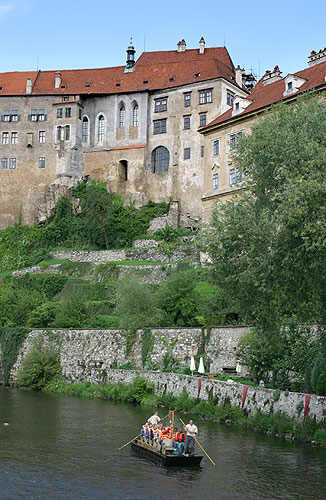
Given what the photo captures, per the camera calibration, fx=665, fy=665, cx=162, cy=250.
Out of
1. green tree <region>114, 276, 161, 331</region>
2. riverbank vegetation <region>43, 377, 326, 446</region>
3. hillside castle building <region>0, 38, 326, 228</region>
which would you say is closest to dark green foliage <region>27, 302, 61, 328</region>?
riverbank vegetation <region>43, 377, 326, 446</region>

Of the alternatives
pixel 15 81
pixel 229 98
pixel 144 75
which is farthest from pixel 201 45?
pixel 15 81

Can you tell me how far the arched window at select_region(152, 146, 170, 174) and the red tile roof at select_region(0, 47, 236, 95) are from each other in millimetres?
6658

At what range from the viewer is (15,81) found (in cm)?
7662

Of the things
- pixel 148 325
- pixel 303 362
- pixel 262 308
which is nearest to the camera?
pixel 262 308

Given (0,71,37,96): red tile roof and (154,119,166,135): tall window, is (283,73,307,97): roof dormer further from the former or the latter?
(0,71,37,96): red tile roof

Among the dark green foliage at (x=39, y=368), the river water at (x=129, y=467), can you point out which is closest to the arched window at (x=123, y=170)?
the dark green foliage at (x=39, y=368)

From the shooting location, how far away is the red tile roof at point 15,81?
2933 inches

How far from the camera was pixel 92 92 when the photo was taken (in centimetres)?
7256

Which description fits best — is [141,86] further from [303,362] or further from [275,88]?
[303,362]

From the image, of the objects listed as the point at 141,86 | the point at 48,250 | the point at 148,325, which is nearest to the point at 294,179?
the point at 148,325

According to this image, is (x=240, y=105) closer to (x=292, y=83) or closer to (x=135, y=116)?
(x=292, y=83)

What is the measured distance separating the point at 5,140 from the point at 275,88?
34.9m

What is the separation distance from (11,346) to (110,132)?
33.6m

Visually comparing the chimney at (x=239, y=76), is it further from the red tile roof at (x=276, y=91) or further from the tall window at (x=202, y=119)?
the red tile roof at (x=276, y=91)
